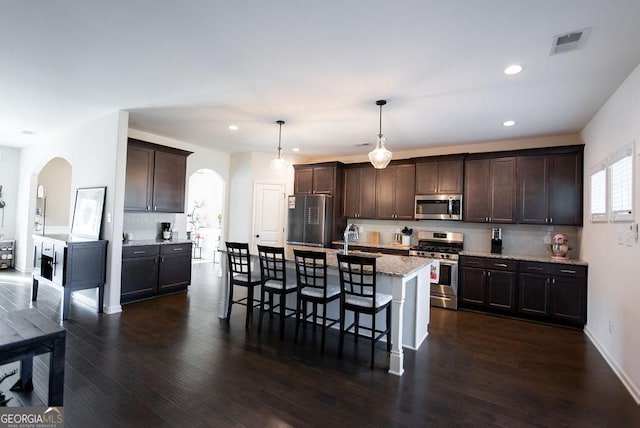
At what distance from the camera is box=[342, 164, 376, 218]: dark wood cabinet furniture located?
601 cm

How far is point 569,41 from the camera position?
229 centimetres

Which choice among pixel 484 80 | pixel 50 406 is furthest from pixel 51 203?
pixel 484 80

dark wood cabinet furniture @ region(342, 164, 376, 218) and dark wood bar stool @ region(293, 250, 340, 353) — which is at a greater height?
dark wood cabinet furniture @ region(342, 164, 376, 218)

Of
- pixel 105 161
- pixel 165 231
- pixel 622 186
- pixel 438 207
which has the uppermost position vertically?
pixel 105 161

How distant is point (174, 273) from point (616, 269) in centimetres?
564

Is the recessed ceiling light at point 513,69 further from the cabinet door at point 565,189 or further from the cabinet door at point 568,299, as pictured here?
the cabinet door at point 568,299

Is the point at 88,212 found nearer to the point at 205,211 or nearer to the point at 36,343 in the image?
the point at 36,343

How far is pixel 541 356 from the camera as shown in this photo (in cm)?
318

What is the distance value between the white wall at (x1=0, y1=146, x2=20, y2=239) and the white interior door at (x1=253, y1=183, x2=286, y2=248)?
17.2 ft

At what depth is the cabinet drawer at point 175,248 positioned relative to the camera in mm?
4883

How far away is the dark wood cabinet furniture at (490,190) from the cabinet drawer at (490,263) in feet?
2.22

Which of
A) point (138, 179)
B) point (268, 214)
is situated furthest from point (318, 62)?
point (268, 214)

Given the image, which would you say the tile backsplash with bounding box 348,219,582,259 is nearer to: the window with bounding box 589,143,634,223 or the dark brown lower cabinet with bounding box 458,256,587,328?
the dark brown lower cabinet with bounding box 458,256,587,328

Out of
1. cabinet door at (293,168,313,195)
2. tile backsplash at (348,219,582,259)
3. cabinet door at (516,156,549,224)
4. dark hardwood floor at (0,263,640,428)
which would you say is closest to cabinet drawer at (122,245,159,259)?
dark hardwood floor at (0,263,640,428)
